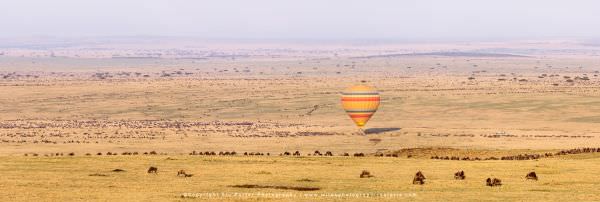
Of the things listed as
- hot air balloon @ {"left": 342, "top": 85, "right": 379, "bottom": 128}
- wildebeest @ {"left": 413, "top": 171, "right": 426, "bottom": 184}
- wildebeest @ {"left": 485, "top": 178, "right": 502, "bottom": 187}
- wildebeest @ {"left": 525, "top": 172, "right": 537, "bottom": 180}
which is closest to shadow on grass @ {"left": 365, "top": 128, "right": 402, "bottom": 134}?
hot air balloon @ {"left": 342, "top": 85, "right": 379, "bottom": 128}

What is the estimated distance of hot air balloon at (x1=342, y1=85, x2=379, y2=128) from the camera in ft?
270

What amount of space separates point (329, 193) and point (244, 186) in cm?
375

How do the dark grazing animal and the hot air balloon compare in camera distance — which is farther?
the hot air balloon

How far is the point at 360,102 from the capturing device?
270ft

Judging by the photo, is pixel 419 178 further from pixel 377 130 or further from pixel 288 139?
pixel 377 130

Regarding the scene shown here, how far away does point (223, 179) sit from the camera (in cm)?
4184

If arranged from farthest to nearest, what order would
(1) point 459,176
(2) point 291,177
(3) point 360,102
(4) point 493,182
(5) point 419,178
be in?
(3) point 360,102
(2) point 291,177
(1) point 459,176
(5) point 419,178
(4) point 493,182

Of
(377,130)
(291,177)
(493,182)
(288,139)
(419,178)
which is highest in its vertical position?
(377,130)

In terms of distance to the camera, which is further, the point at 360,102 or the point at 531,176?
the point at 360,102

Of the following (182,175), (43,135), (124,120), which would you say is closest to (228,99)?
(124,120)

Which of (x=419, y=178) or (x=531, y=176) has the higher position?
(x=419, y=178)

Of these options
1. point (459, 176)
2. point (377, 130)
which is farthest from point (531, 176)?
point (377, 130)

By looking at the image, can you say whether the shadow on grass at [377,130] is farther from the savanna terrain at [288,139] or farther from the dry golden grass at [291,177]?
the dry golden grass at [291,177]

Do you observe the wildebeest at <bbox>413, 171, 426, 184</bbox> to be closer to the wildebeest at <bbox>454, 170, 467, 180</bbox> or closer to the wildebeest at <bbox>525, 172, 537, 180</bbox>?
the wildebeest at <bbox>454, 170, 467, 180</bbox>
